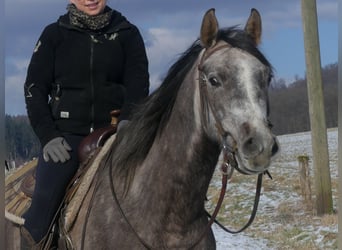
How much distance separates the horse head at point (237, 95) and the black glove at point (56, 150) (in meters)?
1.14

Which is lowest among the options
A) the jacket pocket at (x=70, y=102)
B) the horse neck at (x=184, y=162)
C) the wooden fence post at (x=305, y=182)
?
the wooden fence post at (x=305, y=182)

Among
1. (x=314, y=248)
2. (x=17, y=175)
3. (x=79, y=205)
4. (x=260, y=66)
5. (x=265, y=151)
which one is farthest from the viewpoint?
(x=314, y=248)

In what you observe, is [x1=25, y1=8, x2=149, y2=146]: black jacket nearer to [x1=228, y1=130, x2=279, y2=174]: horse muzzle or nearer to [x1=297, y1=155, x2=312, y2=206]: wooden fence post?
[x1=228, y1=130, x2=279, y2=174]: horse muzzle

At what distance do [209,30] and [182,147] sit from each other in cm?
68

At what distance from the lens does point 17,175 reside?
5379 millimetres

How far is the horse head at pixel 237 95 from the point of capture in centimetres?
269

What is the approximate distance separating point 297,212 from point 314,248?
3029 mm

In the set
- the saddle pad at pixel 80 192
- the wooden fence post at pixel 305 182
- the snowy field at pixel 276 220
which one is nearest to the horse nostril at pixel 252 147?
the saddle pad at pixel 80 192

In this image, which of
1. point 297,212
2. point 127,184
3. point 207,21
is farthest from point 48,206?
point 297,212

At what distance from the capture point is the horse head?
106 inches

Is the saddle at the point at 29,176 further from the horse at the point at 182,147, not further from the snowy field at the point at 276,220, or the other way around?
the snowy field at the point at 276,220

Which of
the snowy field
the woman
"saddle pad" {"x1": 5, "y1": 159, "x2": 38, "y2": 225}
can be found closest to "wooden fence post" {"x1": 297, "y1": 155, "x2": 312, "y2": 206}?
the snowy field

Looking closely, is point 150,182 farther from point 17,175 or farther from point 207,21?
point 17,175

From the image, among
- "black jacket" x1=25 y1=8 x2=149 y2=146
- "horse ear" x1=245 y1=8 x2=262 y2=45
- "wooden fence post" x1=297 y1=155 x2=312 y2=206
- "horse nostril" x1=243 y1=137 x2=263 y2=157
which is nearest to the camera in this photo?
"horse nostril" x1=243 y1=137 x2=263 y2=157
